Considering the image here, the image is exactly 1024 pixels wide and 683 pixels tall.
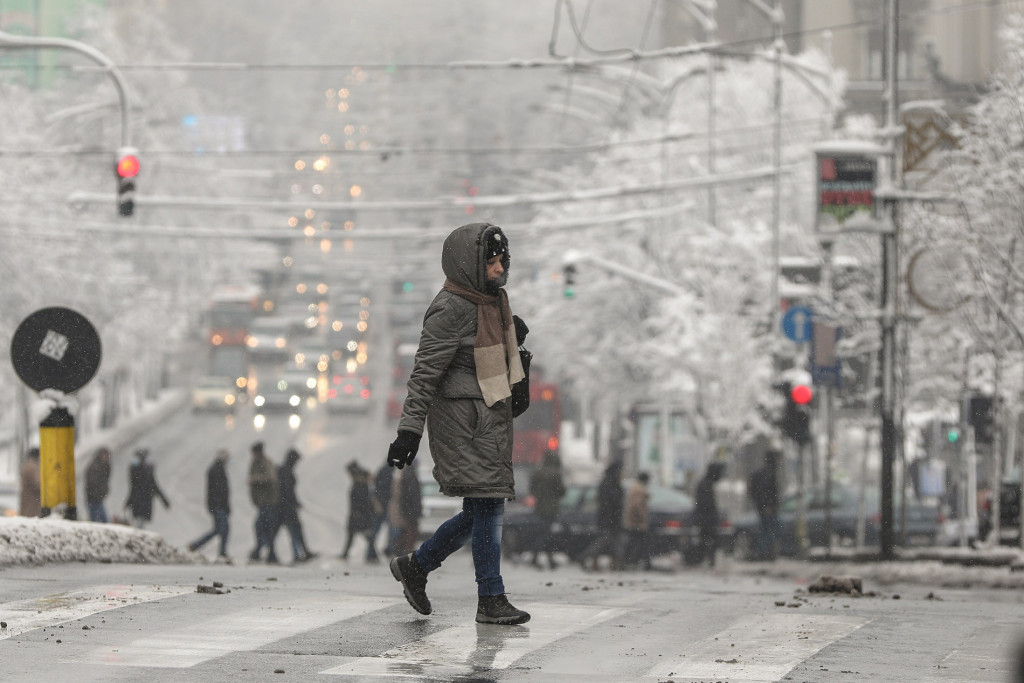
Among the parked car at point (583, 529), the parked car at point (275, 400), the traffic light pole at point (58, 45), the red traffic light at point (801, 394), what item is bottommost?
the parked car at point (583, 529)

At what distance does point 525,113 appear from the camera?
191 feet

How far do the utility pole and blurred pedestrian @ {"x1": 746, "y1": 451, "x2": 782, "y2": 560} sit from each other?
392cm

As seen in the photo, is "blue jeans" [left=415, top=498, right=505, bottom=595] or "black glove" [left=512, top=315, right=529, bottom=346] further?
"black glove" [left=512, top=315, right=529, bottom=346]

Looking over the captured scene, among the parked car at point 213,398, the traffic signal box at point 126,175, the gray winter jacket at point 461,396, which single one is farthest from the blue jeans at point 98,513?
the parked car at point 213,398

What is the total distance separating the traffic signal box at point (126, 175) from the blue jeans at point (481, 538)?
16.7m

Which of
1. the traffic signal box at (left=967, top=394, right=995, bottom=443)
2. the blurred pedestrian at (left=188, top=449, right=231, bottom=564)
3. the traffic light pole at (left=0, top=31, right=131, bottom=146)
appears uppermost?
the traffic light pole at (left=0, top=31, right=131, bottom=146)

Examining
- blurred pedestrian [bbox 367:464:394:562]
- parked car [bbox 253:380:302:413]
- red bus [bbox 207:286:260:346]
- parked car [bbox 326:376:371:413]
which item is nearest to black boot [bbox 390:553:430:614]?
blurred pedestrian [bbox 367:464:394:562]

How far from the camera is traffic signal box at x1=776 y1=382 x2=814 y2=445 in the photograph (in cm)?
2544

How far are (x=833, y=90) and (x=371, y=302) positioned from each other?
201ft

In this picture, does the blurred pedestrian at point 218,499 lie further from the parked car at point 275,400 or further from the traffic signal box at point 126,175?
the parked car at point 275,400

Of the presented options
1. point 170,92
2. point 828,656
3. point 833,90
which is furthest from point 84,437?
point 828,656

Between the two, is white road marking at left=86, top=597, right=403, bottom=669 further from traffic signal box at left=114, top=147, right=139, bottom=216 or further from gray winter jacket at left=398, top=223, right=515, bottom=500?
traffic signal box at left=114, top=147, right=139, bottom=216

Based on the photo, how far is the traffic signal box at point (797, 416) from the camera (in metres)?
25.4

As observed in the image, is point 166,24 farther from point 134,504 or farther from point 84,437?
point 134,504
